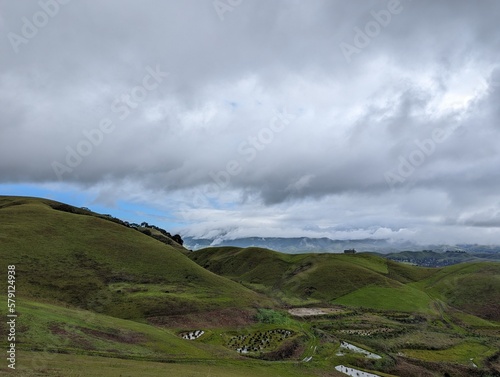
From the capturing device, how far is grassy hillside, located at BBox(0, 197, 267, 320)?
7975cm

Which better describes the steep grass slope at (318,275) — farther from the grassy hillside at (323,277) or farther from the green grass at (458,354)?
the green grass at (458,354)

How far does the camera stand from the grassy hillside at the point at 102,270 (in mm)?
79750

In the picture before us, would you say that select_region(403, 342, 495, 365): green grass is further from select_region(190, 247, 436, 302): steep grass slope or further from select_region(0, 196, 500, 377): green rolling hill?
select_region(190, 247, 436, 302): steep grass slope

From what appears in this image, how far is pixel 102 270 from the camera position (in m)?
97.6

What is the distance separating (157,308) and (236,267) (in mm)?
123156

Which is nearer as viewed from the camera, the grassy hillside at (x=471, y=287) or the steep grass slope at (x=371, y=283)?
the steep grass slope at (x=371, y=283)

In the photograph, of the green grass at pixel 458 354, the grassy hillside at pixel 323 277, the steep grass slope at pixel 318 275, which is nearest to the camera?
the green grass at pixel 458 354

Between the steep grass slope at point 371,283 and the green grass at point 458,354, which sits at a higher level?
the steep grass slope at point 371,283

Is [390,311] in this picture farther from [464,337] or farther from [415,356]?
[415,356]

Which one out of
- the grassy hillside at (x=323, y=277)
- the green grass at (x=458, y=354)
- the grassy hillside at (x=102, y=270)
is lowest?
the green grass at (x=458, y=354)

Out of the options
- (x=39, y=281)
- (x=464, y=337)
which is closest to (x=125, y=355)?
(x=39, y=281)

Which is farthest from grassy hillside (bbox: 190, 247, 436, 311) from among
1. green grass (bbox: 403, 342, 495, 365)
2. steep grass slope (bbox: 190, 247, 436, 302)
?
green grass (bbox: 403, 342, 495, 365)

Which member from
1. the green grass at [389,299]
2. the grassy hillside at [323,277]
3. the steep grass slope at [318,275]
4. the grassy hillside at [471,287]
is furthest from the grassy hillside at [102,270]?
the grassy hillside at [471,287]

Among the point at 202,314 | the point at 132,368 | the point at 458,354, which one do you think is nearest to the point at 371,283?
the point at 458,354
